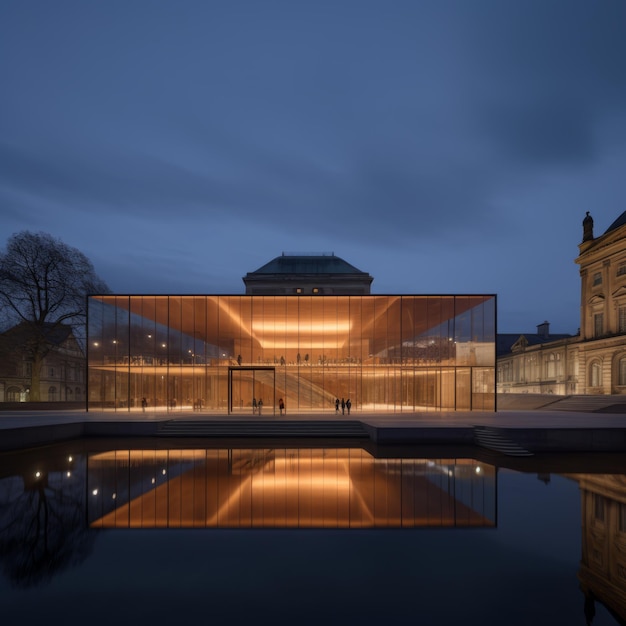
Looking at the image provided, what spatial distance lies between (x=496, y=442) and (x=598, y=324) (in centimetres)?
3984

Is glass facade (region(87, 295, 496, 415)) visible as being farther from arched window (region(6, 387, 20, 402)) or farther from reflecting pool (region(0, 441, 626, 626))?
arched window (region(6, 387, 20, 402))

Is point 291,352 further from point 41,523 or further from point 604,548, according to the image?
point 604,548

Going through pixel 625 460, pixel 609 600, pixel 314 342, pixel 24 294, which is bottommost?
pixel 625 460

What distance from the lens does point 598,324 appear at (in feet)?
169

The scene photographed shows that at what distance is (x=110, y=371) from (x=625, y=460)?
32.8 metres

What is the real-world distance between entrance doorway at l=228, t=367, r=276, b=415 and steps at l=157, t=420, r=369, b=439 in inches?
460

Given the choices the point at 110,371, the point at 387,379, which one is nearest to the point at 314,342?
the point at 387,379

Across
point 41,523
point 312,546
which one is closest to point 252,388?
point 41,523

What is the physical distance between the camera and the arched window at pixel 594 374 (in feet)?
164

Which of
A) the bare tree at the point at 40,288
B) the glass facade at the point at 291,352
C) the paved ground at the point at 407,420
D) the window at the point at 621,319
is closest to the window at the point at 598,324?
the window at the point at 621,319

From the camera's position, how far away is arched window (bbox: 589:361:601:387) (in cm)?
5006

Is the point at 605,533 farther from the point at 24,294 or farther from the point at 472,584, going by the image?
the point at 24,294

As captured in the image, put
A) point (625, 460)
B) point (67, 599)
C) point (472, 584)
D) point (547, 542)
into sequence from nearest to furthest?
point (67, 599) < point (472, 584) < point (547, 542) < point (625, 460)

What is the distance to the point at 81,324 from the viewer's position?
138 feet
